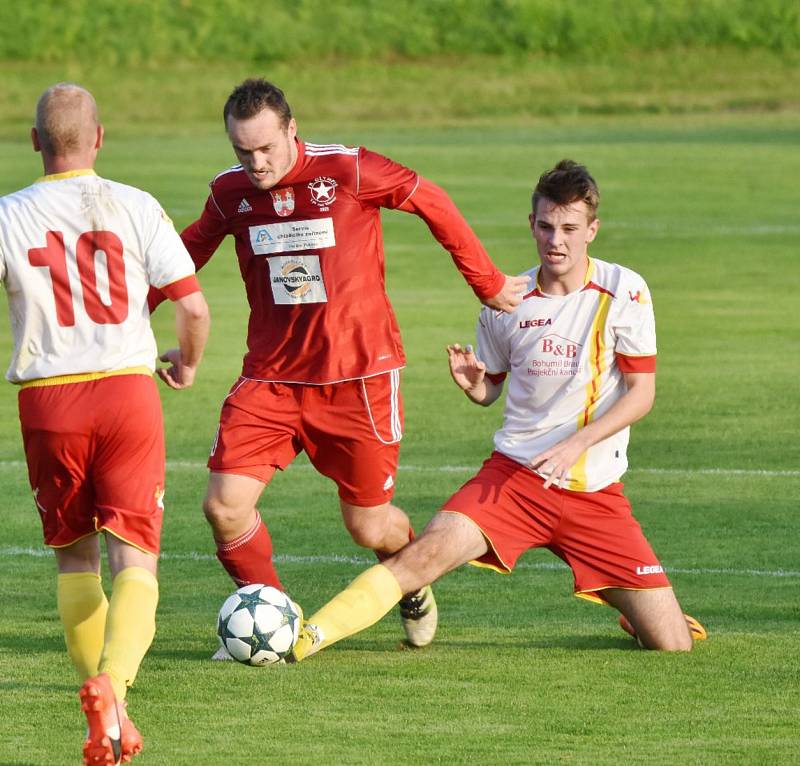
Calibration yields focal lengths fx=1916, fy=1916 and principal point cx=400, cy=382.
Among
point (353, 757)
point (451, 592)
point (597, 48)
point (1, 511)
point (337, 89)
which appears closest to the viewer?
point (353, 757)

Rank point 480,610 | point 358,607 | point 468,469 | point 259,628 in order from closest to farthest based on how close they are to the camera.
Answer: point 259,628 < point 358,607 < point 480,610 < point 468,469

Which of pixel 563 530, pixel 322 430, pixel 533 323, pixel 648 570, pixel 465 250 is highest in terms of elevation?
pixel 465 250

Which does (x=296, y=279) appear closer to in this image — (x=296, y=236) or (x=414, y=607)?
(x=296, y=236)

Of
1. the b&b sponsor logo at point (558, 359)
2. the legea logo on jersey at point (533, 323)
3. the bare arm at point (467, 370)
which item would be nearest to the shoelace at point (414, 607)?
the bare arm at point (467, 370)

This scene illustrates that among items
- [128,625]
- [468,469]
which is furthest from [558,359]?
[468,469]

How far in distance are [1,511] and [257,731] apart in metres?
4.80

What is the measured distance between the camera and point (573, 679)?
6.79m

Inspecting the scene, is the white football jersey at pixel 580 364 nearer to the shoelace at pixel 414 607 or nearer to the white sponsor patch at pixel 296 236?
the shoelace at pixel 414 607

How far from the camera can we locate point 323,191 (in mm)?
7461

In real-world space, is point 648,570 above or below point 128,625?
below

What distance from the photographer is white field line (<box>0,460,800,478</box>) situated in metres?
11.5

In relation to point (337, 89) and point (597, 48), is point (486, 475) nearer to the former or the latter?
point (337, 89)

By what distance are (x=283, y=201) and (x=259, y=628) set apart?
173 cm

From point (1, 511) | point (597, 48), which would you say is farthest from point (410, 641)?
point (597, 48)
